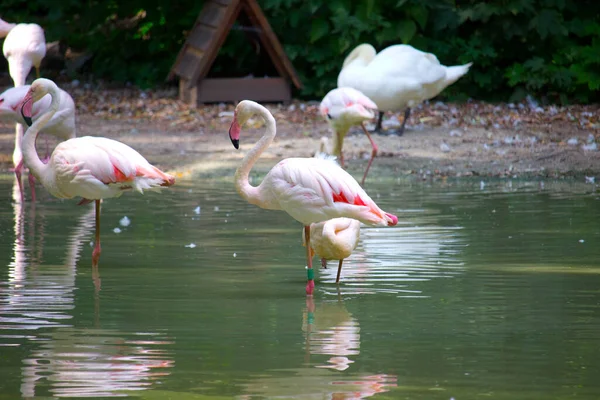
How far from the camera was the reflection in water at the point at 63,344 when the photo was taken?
3734mm

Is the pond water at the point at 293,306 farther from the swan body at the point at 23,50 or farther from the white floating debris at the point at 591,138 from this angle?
the white floating debris at the point at 591,138

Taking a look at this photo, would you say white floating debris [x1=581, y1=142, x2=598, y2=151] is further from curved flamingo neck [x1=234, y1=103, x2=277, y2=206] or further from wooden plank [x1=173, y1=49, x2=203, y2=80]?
curved flamingo neck [x1=234, y1=103, x2=277, y2=206]

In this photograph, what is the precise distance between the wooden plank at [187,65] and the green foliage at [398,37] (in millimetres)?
765

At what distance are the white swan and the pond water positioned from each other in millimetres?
2987

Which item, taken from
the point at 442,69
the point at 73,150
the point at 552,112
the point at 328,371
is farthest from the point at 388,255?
the point at 552,112

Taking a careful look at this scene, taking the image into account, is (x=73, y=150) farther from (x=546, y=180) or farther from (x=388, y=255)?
(x=546, y=180)

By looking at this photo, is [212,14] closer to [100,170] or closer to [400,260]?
[100,170]

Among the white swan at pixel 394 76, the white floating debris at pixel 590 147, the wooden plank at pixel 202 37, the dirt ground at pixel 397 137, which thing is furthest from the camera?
the wooden plank at pixel 202 37

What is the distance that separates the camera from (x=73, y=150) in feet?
19.8

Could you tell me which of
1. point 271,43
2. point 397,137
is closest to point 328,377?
point 397,137

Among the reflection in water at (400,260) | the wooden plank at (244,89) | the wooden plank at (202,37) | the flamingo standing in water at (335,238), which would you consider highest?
the wooden plank at (202,37)

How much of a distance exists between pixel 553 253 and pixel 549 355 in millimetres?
2176

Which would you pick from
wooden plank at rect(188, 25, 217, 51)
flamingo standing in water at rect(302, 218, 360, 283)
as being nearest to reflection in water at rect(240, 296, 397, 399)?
flamingo standing in water at rect(302, 218, 360, 283)

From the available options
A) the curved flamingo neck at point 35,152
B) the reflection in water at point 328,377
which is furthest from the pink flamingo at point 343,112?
the reflection in water at point 328,377
